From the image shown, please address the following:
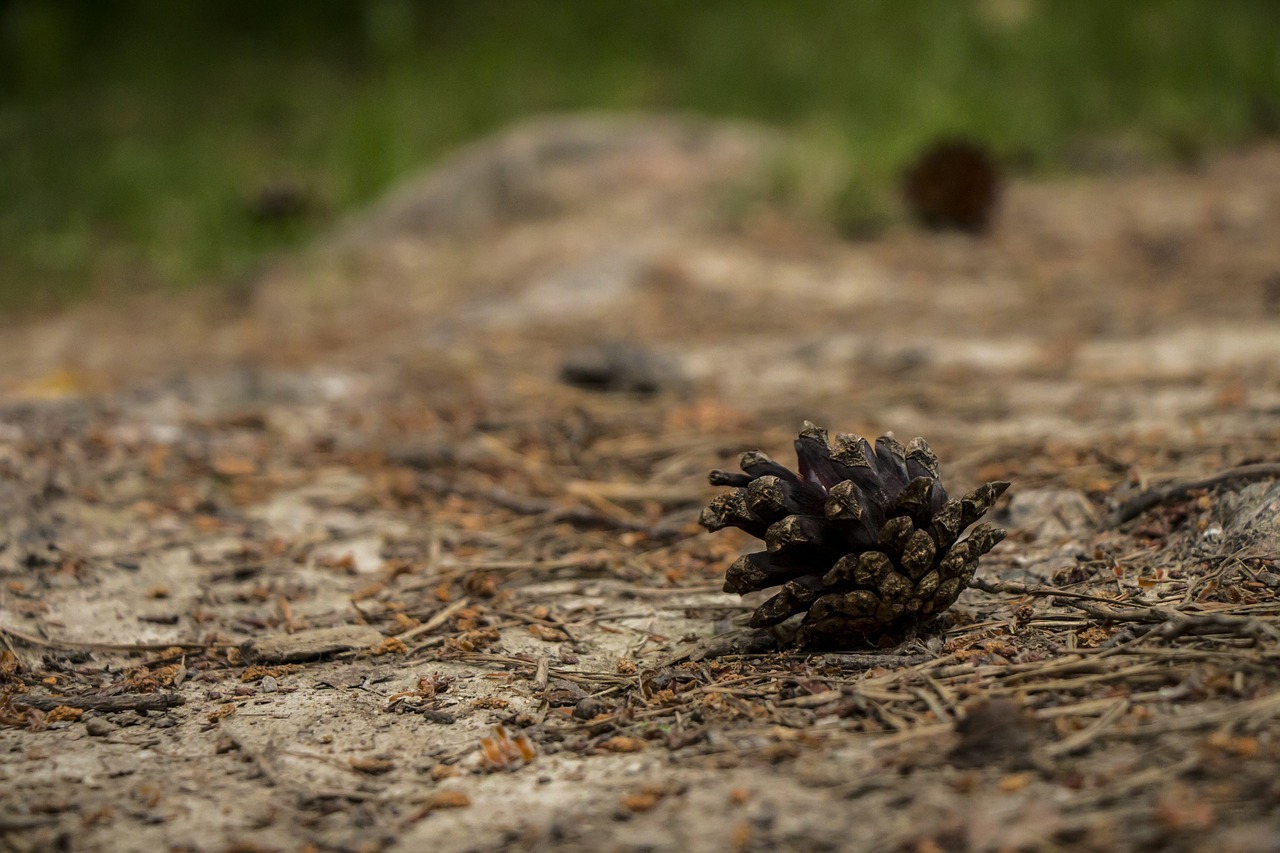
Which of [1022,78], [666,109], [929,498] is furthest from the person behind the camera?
[666,109]

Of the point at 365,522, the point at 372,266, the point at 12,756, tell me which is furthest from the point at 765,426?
the point at 372,266

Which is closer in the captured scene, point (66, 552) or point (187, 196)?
point (66, 552)

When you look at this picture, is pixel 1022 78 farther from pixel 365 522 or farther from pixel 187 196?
pixel 365 522

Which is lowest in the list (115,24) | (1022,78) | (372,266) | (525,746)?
(525,746)

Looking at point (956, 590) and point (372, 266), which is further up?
point (372, 266)

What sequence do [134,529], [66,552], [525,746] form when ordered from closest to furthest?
1. [525,746]
2. [66,552]
3. [134,529]

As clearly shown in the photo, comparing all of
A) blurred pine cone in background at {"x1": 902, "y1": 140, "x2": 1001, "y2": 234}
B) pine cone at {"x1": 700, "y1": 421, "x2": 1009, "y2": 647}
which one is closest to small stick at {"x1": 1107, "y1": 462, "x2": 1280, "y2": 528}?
pine cone at {"x1": 700, "y1": 421, "x2": 1009, "y2": 647}

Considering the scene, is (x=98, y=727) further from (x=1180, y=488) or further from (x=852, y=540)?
Answer: (x=1180, y=488)

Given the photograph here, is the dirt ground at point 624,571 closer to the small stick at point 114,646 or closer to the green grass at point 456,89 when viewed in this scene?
the small stick at point 114,646
